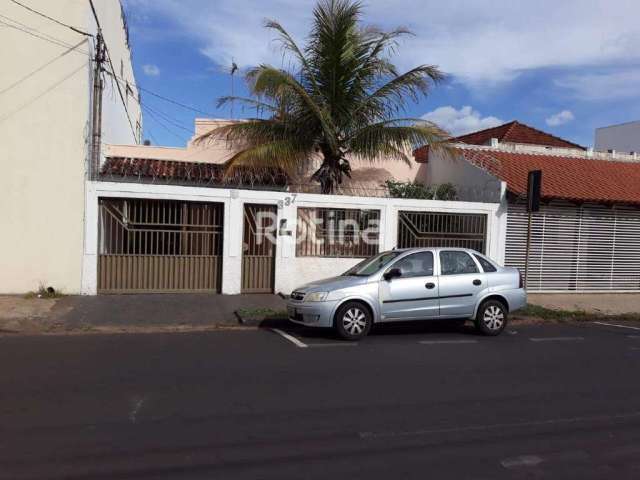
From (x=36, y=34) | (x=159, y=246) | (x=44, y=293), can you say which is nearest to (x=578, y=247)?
(x=159, y=246)

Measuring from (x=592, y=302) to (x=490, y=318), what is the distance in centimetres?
630

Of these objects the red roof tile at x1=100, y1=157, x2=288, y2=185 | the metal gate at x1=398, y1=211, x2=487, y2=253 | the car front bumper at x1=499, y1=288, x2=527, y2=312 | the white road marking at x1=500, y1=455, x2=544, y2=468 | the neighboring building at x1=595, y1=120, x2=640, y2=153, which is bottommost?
the white road marking at x1=500, y1=455, x2=544, y2=468

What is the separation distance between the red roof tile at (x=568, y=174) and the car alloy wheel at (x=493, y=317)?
6.08 meters

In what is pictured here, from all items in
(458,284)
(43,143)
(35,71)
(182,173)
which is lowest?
(458,284)

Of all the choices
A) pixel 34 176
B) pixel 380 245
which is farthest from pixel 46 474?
pixel 380 245

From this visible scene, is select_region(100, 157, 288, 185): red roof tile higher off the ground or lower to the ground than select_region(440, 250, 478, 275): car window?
higher

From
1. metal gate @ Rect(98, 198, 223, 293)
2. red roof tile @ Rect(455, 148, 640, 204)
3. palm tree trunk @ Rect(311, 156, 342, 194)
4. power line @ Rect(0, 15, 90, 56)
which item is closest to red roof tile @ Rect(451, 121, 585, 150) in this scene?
red roof tile @ Rect(455, 148, 640, 204)

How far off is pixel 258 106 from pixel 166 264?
188 inches

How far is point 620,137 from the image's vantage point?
3519 cm

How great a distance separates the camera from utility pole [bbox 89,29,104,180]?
43.5 feet

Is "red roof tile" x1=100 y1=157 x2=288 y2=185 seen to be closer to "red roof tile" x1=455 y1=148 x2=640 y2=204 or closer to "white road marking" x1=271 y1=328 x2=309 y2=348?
"red roof tile" x1=455 y1=148 x2=640 y2=204

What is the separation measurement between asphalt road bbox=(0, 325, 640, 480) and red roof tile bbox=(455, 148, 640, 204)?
7968mm

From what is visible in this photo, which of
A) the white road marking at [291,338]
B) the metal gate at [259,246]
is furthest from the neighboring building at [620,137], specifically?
the white road marking at [291,338]

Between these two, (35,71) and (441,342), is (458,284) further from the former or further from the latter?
(35,71)
